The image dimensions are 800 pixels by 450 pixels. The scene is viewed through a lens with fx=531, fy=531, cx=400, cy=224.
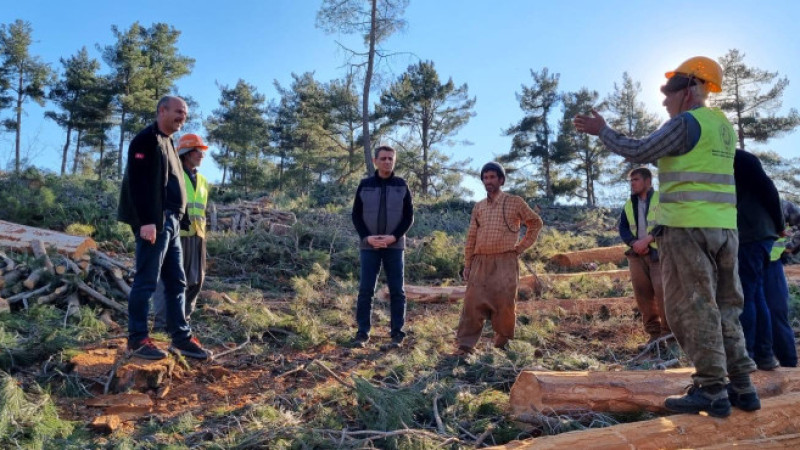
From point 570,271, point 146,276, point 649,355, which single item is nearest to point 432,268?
point 570,271

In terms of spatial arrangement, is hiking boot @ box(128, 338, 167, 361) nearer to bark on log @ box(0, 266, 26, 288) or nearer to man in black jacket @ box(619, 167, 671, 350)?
bark on log @ box(0, 266, 26, 288)

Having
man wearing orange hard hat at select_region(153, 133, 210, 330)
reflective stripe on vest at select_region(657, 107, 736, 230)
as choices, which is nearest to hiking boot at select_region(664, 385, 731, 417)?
reflective stripe on vest at select_region(657, 107, 736, 230)

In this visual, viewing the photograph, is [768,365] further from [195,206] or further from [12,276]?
[12,276]

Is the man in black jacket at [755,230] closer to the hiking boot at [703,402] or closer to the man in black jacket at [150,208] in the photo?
the hiking boot at [703,402]

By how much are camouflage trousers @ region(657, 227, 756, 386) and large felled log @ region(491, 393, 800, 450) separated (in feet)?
0.71

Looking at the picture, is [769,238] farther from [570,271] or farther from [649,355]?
[570,271]

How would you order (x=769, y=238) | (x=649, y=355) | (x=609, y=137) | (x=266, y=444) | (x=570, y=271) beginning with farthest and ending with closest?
(x=570, y=271)
(x=649, y=355)
(x=769, y=238)
(x=609, y=137)
(x=266, y=444)

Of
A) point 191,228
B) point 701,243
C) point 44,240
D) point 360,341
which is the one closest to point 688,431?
point 701,243

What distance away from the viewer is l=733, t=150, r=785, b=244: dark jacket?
147 inches

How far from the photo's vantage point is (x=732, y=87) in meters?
25.2

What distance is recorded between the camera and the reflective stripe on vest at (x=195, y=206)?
5102mm

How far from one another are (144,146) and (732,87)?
2828 cm

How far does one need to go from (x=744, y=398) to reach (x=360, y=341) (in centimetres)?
333

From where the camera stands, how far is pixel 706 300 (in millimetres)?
2816
